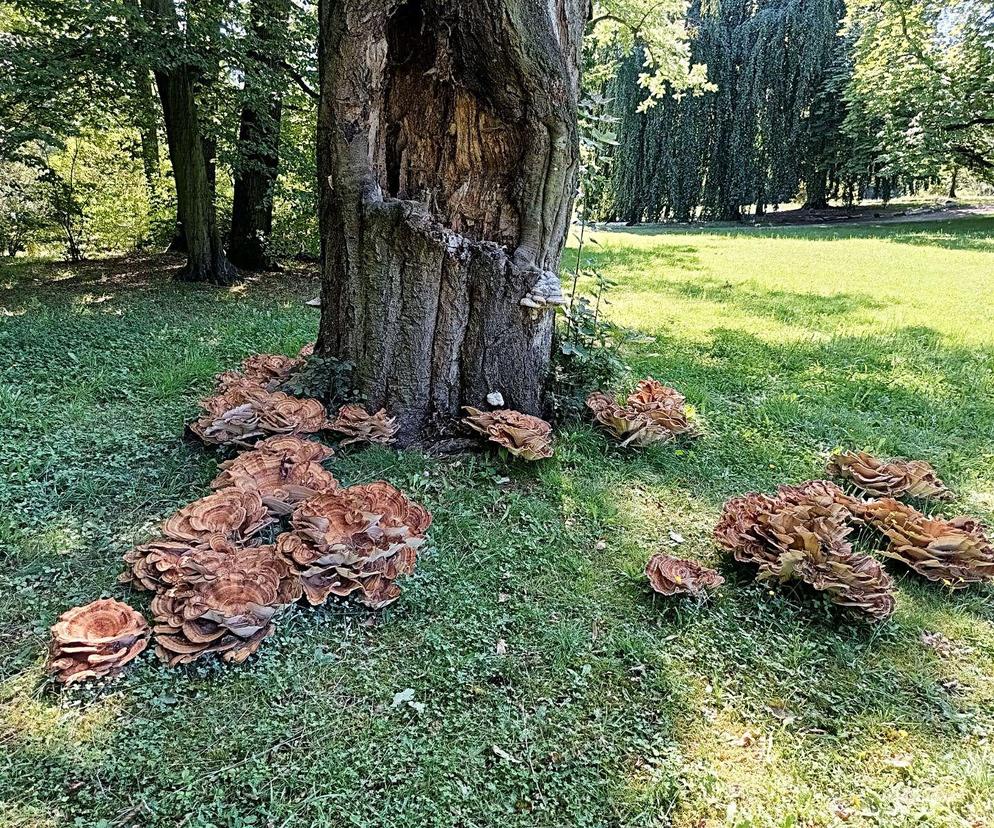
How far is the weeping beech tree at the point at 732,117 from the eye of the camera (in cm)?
1966

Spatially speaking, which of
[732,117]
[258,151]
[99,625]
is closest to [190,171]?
[258,151]

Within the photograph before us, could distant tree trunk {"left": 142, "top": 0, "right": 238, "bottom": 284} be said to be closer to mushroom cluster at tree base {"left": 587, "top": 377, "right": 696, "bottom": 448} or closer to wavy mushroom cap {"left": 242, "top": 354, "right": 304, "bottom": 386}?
wavy mushroom cap {"left": 242, "top": 354, "right": 304, "bottom": 386}

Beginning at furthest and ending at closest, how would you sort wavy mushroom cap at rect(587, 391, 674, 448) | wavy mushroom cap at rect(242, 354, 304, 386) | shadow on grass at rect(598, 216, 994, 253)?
shadow on grass at rect(598, 216, 994, 253), wavy mushroom cap at rect(242, 354, 304, 386), wavy mushroom cap at rect(587, 391, 674, 448)

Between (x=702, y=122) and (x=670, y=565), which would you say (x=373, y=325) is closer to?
(x=670, y=565)

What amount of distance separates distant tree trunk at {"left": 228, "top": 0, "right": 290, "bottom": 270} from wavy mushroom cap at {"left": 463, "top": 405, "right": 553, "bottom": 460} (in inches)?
232

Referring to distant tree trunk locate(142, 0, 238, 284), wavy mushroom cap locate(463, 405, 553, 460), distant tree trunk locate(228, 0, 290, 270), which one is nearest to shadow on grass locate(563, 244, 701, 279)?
distant tree trunk locate(228, 0, 290, 270)

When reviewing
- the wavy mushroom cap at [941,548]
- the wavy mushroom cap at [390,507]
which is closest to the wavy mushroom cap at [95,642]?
the wavy mushroom cap at [390,507]

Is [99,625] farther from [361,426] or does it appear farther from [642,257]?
[642,257]

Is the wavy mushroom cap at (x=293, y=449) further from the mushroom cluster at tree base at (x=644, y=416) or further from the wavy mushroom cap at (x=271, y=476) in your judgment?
the mushroom cluster at tree base at (x=644, y=416)

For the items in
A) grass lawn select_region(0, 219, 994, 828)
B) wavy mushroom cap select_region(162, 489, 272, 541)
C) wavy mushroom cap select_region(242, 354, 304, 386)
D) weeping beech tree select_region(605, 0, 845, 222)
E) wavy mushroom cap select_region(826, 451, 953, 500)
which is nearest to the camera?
grass lawn select_region(0, 219, 994, 828)

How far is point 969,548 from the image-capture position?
2375 millimetres

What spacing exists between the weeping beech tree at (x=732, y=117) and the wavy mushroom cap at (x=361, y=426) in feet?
64.5

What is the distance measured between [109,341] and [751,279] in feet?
25.7

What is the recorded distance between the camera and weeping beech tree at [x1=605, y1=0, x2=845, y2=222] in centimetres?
1966
